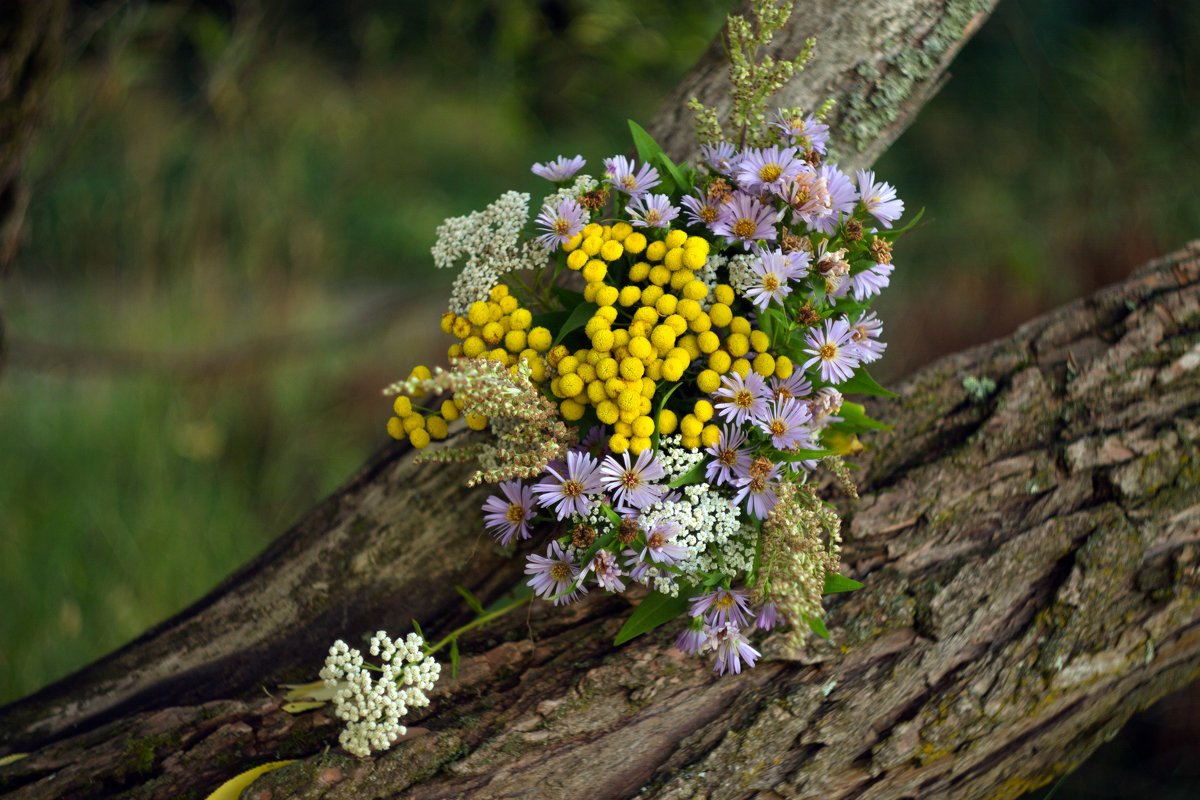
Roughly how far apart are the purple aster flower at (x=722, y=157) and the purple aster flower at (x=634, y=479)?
0.45 metres

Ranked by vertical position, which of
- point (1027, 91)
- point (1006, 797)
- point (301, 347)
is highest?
point (301, 347)

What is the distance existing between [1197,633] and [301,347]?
344 cm

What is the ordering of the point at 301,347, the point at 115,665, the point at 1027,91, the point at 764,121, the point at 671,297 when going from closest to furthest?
the point at 671,297 < the point at 764,121 < the point at 115,665 < the point at 301,347 < the point at 1027,91

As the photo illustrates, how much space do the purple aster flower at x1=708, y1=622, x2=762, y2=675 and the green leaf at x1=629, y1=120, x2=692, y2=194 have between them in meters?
0.68

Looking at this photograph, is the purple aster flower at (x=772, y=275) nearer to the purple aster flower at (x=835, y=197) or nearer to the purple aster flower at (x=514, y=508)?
the purple aster flower at (x=835, y=197)

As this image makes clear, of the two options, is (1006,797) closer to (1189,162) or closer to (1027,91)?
(1189,162)

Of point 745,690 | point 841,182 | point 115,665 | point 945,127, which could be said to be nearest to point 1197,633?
point 745,690

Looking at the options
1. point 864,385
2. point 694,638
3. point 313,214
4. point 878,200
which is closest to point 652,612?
point 694,638

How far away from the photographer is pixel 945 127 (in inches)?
155

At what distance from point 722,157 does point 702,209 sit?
0.34ft

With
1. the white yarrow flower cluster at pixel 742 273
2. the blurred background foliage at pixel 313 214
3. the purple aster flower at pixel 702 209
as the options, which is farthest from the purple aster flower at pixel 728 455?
the blurred background foliage at pixel 313 214

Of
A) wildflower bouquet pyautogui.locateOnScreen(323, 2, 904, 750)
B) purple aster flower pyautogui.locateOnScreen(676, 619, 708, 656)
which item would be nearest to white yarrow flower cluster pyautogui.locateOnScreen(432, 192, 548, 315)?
wildflower bouquet pyautogui.locateOnScreen(323, 2, 904, 750)

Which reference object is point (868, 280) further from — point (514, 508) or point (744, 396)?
point (514, 508)

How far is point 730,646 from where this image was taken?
1.14 metres
